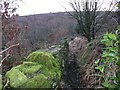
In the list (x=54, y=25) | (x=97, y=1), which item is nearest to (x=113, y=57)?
(x=97, y=1)

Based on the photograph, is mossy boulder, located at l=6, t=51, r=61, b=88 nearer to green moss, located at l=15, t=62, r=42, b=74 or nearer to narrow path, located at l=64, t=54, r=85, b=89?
green moss, located at l=15, t=62, r=42, b=74

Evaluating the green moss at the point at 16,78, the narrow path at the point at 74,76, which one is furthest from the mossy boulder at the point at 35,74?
the narrow path at the point at 74,76

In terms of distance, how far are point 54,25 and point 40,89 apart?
6996 mm

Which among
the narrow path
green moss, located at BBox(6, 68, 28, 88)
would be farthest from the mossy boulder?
the narrow path

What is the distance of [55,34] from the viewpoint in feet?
30.6

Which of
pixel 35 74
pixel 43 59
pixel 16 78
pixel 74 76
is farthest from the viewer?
pixel 74 76

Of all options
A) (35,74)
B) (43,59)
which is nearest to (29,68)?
(35,74)

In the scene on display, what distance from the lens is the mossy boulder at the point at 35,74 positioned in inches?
108

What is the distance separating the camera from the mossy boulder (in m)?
2.74

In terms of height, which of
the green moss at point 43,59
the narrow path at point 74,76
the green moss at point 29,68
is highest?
the green moss at point 43,59

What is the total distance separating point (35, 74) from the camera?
294cm

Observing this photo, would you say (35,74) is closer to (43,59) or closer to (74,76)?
(43,59)

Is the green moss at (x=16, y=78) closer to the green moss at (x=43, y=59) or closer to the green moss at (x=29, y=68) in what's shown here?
the green moss at (x=29, y=68)

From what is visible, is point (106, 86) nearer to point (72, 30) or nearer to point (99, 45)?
point (99, 45)
